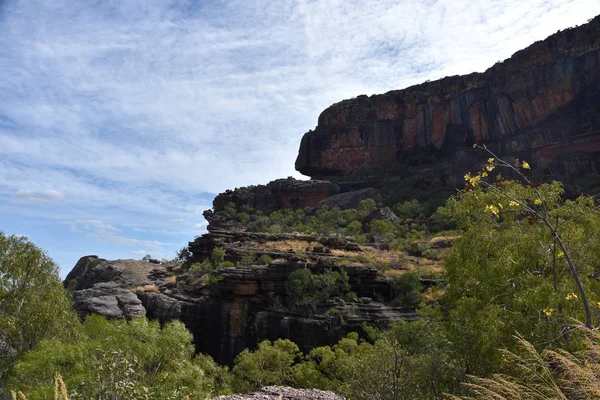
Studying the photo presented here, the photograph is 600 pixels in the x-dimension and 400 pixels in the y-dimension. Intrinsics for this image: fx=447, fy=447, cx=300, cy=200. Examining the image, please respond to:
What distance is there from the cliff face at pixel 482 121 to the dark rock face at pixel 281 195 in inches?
505

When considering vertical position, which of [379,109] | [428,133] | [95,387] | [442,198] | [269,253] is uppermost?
[379,109]

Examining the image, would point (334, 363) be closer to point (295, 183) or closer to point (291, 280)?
point (291, 280)

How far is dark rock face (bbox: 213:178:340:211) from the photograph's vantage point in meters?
74.4

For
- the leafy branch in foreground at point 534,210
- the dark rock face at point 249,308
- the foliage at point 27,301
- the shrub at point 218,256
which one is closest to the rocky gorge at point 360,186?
the dark rock face at point 249,308

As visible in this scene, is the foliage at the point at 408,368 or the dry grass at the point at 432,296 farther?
the dry grass at the point at 432,296

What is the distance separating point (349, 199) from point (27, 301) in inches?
2077

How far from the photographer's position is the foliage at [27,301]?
18.0 meters

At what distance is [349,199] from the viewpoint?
68.2m

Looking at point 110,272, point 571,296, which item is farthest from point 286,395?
point 110,272

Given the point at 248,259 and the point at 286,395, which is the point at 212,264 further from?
the point at 286,395

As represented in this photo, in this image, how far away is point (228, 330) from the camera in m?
30.1

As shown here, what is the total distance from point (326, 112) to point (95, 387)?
8721cm

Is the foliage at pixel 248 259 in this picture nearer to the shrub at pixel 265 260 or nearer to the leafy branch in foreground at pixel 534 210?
the shrub at pixel 265 260

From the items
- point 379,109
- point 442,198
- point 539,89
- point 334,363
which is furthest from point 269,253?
point 379,109
